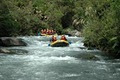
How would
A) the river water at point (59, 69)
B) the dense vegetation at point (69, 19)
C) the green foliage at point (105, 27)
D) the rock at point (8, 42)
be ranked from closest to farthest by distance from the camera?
the river water at point (59, 69)
the green foliage at point (105, 27)
the dense vegetation at point (69, 19)
the rock at point (8, 42)

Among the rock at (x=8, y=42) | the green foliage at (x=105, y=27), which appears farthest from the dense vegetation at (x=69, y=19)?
the rock at (x=8, y=42)

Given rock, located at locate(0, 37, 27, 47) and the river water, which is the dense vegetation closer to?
rock, located at locate(0, 37, 27, 47)

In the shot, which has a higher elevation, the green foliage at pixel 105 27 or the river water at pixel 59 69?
the green foliage at pixel 105 27

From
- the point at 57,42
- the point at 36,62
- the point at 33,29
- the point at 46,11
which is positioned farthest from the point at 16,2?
the point at 36,62

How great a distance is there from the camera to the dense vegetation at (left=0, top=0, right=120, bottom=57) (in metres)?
15.3

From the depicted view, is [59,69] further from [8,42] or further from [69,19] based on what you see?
[69,19]

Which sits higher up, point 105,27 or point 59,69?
point 105,27

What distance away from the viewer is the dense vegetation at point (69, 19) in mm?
15266

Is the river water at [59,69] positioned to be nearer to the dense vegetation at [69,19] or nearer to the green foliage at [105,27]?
the green foliage at [105,27]

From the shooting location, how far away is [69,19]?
45.4 meters

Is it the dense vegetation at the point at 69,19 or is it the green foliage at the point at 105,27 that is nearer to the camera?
the green foliage at the point at 105,27

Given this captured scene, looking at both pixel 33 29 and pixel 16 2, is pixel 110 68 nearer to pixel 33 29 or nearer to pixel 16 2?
pixel 33 29

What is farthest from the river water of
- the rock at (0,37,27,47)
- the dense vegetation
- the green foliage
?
the rock at (0,37,27,47)

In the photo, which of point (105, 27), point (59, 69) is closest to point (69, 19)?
point (105, 27)
